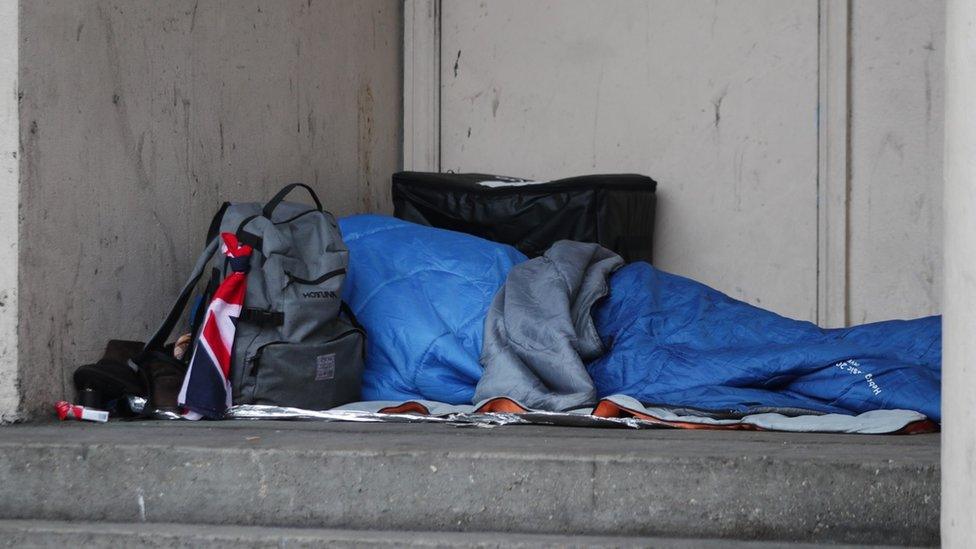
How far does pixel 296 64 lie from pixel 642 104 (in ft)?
3.73

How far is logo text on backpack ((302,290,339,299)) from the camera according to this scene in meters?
2.71

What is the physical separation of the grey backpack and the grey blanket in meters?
0.33

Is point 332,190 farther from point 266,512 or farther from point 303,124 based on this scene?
point 266,512

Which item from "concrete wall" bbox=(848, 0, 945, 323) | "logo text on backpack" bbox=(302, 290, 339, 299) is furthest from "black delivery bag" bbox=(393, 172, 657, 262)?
"logo text on backpack" bbox=(302, 290, 339, 299)

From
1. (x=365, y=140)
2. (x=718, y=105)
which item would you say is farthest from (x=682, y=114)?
(x=365, y=140)

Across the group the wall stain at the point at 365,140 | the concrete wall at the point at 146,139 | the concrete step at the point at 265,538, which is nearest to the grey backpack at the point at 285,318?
the concrete wall at the point at 146,139

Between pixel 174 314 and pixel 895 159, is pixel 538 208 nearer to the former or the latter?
pixel 895 159

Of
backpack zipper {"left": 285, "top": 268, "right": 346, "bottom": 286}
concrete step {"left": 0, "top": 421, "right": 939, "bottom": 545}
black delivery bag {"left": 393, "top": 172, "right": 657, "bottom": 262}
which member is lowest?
concrete step {"left": 0, "top": 421, "right": 939, "bottom": 545}

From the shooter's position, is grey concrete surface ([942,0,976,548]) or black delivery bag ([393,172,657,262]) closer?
grey concrete surface ([942,0,976,548])

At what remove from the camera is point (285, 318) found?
8.73 feet

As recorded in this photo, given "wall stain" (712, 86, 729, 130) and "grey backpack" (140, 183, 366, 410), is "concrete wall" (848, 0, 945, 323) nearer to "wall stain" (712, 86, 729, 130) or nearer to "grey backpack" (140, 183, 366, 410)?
"wall stain" (712, 86, 729, 130)

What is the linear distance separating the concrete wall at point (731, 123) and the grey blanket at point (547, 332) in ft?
2.70

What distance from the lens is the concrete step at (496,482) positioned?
191cm

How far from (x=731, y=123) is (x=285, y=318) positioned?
5.88 ft
